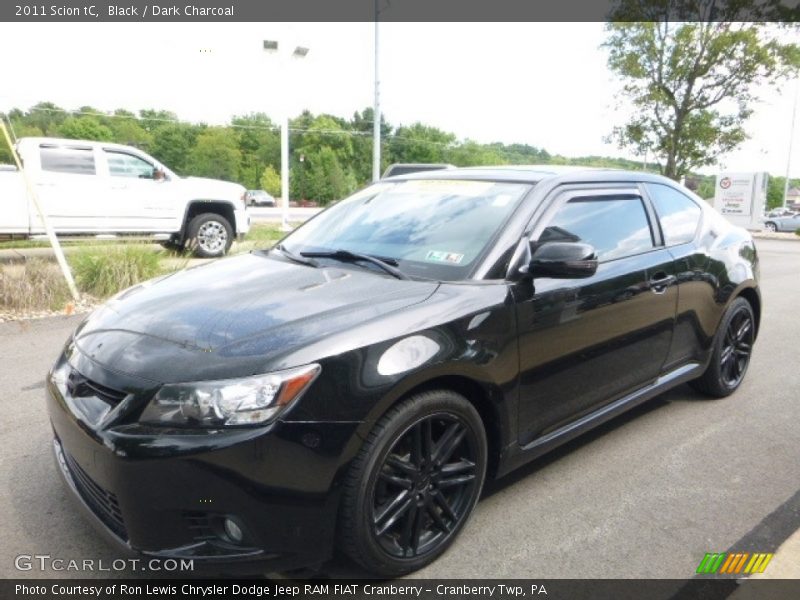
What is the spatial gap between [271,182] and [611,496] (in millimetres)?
75863

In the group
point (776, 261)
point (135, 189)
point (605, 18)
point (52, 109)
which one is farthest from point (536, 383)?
point (52, 109)

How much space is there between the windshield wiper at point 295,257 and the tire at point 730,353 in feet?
9.51

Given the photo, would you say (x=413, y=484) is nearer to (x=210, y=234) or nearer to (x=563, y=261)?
(x=563, y=261)

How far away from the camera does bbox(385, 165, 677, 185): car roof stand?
340cm

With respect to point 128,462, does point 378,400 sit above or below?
above

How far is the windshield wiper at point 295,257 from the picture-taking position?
125 inches

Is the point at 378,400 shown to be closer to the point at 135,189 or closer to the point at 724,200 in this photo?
the point at 135,189

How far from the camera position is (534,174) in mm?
3434

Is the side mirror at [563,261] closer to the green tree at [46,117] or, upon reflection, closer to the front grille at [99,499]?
the front grille at [99,499]

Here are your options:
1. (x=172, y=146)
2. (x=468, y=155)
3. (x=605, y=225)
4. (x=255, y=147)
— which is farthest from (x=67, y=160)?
(x=468, y=155)

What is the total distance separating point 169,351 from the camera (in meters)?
2.27

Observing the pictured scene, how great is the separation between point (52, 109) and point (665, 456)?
70418 millimetres

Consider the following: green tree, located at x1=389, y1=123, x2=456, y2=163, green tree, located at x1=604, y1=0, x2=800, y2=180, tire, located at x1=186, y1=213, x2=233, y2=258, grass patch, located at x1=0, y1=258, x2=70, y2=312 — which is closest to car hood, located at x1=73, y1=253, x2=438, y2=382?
grass patch, located at x1=0, y1=258, x2=70, y2=312

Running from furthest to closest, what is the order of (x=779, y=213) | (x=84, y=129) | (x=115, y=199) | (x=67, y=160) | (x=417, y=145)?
(x=417, y=145), (x=84, y=129), (x=779, y=213), (x=115, y=199), (x=67, y=160)
